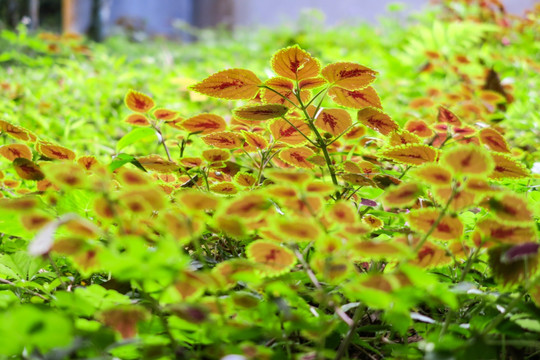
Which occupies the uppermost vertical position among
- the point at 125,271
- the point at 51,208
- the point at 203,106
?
the point at 125,271

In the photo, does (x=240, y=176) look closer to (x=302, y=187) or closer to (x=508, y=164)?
(x=302, y=187)

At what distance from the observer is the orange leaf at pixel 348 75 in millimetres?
728

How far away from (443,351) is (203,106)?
2290mm

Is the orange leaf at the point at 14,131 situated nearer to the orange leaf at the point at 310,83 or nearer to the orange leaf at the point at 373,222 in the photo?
the orange leaf at the point at 310,83

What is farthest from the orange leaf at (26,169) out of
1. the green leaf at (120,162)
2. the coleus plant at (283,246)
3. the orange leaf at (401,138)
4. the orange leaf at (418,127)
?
the orange leaf at (418,127)

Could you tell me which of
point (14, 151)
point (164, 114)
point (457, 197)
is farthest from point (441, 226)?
point (14, 151)

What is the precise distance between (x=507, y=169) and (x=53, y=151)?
28.5 inches

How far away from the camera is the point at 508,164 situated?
0.68 metres

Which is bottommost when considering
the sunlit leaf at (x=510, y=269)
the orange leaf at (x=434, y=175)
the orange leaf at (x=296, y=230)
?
the sunlit leaf at (x=510, y=269)

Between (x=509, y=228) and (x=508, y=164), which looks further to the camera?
(x=508, y=164)

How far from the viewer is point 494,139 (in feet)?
2.81

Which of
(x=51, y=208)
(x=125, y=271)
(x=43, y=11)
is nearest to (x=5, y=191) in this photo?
(x=51, y=208)

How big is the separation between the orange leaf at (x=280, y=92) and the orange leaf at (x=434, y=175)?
286mm

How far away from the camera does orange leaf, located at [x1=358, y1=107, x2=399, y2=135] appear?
2.56 ft
